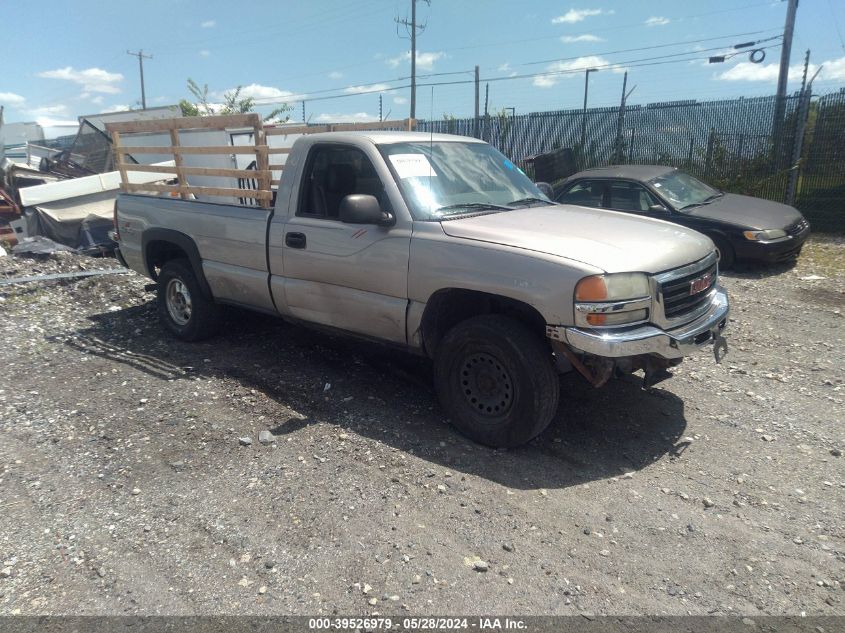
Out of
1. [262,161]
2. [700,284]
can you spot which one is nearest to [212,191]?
[262,161]

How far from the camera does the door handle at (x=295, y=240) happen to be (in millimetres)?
4939

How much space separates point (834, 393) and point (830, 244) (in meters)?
7.66

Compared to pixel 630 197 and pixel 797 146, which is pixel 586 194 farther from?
pixel 797 146

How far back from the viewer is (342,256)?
470 cm

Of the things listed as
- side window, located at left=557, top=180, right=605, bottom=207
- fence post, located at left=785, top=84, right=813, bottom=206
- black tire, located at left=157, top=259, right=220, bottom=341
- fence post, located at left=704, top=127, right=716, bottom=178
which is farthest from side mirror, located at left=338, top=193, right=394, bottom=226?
fence post, located at left=704, top=127, right=716, bottom=178

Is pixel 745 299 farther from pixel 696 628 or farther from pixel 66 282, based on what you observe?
pixel 66 282

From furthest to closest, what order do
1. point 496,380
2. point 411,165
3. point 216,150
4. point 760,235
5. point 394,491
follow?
point 760,235 < point 216,150 < point 411,165 < point 496,380 < point 394,491

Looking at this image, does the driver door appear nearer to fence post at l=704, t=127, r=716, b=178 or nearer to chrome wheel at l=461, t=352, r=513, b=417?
chrome wheel at l=461, t=352, r=513, b=417

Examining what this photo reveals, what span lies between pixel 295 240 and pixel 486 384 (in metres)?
1.94

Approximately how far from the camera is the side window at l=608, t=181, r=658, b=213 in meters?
9.30

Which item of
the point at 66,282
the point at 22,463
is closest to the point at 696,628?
the point at 22,463

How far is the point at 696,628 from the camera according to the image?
2.68m

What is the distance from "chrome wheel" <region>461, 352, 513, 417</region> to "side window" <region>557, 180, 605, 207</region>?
6117mm

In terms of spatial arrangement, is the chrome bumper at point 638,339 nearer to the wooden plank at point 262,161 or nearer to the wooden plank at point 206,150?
the wooden plank at point 262,161
